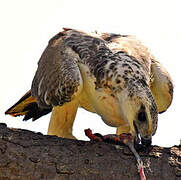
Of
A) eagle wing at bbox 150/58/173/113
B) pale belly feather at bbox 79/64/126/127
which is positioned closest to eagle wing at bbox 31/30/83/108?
pale belly feather at bbox 79/64/126/127

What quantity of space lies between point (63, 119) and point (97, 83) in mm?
756

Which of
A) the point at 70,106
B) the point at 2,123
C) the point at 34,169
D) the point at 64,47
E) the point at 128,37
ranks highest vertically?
the point at 128,37

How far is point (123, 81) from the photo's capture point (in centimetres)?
624

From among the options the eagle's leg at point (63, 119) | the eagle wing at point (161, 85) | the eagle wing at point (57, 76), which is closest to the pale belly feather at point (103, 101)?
the eagle wing at point (57, 76)

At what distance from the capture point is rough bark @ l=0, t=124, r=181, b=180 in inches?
196

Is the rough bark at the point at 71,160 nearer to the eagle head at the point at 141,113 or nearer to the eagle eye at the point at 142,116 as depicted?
the eagle head at the point at 141,113

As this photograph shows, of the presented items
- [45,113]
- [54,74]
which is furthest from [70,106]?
[45,113]

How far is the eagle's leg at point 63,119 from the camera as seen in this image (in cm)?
665

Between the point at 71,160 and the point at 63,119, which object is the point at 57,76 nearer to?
the point at 63,119

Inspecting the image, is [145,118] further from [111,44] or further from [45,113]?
[45,113]

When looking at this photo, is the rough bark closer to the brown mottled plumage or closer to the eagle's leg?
the brown mottled plumage

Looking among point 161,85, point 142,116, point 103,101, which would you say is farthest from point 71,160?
point 161,85

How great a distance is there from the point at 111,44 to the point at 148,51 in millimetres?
749

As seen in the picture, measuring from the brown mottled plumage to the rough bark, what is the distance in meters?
0.44
